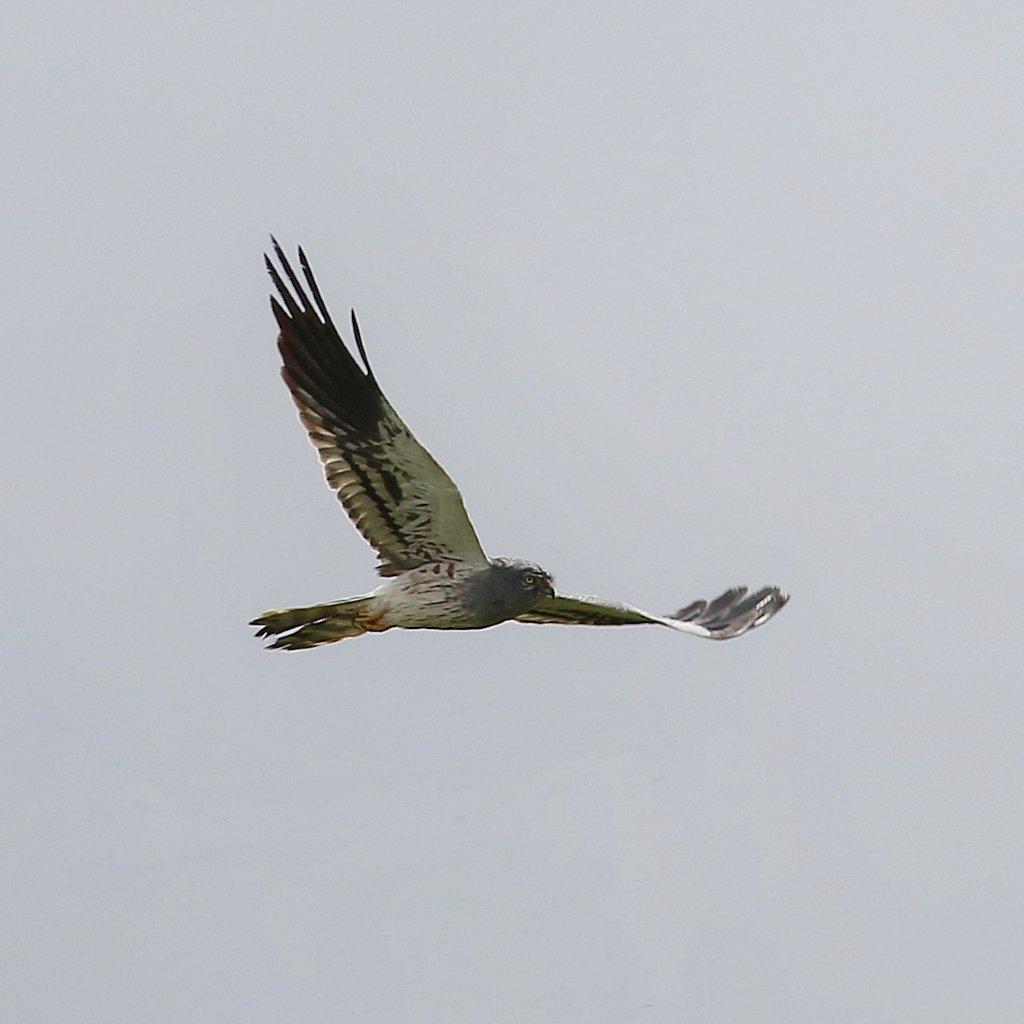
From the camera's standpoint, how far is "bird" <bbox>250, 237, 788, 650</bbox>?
58.9ft

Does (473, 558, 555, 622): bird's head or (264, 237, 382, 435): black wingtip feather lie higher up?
(264, 237, 382, 435): black wingtip feather

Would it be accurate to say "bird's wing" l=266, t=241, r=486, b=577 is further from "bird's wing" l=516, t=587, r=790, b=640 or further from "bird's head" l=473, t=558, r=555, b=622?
"bird's wing" l=516, t=587, r=790, b=640

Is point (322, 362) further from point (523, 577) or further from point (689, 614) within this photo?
point (689, 614)

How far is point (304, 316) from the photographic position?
58.9 feet

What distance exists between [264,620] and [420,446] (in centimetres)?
193

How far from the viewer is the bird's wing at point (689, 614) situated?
20.3 m

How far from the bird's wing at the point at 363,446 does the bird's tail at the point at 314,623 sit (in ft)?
1.86

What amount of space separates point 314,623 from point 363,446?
1.61 m

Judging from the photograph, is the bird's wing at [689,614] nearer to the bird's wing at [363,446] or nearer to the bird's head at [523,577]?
the bird's head at [523,577]

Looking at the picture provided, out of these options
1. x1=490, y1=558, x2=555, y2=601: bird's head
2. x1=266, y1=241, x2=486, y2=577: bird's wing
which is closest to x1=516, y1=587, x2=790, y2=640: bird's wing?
x1=490, y1=558, x2=555, y2=601: bird's head

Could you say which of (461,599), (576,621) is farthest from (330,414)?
(576,621)

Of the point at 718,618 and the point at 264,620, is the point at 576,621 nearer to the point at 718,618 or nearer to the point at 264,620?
the point at 718,618

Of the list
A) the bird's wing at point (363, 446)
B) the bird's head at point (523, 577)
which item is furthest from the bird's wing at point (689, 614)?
the bird's wing at point (363, 446)

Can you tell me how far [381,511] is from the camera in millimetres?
18516
